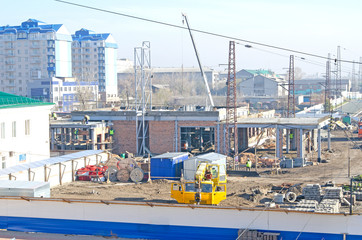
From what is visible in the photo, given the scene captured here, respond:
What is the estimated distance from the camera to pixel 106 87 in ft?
313

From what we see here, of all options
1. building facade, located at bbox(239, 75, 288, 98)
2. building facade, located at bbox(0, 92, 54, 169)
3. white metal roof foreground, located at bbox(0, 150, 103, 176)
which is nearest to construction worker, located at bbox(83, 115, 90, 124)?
building facade, located at bbox(0, 92, 54, 169)

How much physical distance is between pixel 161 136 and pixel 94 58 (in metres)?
65.1

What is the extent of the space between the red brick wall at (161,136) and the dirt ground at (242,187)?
23.7 feet

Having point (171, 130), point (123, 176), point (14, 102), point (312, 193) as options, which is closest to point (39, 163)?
point (123, 176)

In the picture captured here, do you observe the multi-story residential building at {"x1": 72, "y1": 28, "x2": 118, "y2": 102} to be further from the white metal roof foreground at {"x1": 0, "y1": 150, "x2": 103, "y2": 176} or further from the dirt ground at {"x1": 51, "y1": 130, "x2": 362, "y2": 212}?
the dirt ground at {"x1": 51, "y1": 130, "x2": 362, "y2": 212}

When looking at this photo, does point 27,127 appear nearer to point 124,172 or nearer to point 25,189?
point 124,172

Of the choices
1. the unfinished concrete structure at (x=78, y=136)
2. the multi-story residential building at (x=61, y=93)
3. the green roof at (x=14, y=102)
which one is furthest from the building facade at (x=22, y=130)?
the multi-story residential building at (x=61, y=93)

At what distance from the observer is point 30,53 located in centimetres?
8375

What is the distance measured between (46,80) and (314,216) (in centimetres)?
6177

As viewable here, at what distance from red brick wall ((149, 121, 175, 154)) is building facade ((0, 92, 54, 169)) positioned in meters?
7.57

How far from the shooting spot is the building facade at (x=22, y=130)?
24625 mm

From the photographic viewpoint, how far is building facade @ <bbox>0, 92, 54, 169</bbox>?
24.6 m

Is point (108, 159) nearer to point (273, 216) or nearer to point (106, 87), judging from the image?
point (273, 216)

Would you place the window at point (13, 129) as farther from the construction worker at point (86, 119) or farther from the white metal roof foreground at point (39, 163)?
the construction worker at point (86, 119)
